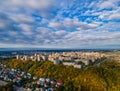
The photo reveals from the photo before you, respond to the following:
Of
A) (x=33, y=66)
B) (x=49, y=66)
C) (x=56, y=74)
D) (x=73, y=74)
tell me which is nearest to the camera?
(x=73, y=74)

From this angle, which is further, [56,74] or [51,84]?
[56,74]

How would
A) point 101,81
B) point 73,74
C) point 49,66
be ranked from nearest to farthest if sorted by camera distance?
point 101,81 → point 73,74 → point 49,66

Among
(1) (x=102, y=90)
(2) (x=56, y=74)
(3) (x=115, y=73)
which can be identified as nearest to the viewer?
(1) (x=102, y=90)

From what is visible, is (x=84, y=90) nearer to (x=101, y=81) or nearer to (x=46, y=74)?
(x=101, y=81)

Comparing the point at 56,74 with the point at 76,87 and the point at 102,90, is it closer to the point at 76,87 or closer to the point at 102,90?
the point at 76,87

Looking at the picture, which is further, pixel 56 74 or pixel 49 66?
pixel 49 66

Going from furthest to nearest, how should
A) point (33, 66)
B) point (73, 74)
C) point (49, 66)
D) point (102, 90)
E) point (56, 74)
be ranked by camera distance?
point (33, 66) < point (49, 66) < point (56, 74) < point (73, 74) < point (102, 90)

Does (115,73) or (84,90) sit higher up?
(115,73)

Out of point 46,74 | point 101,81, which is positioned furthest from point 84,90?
point 46,74

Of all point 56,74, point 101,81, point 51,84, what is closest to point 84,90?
point 101,81
